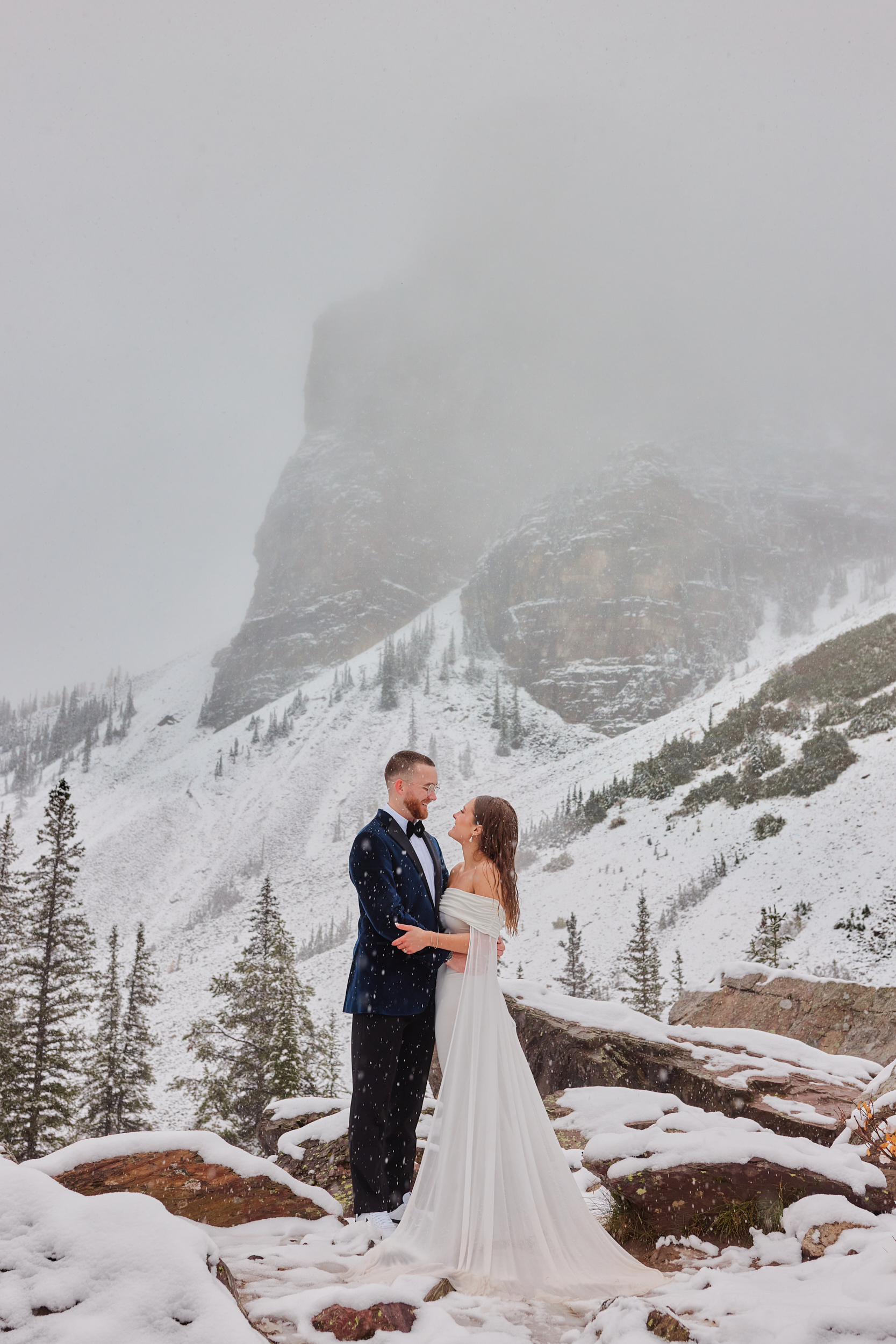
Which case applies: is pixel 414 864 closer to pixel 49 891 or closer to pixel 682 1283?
pixel 682 1283

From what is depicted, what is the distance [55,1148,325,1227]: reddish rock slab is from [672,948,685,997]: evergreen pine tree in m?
31.5

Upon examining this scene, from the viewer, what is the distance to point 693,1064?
785cm

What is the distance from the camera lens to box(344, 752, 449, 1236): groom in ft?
16.2

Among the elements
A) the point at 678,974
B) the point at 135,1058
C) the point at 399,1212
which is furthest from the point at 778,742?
the point at 399,1212

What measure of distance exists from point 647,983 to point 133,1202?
31247 millimetres

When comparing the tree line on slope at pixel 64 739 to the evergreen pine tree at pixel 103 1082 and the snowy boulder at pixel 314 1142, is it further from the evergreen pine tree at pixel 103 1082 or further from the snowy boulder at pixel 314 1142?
the snowy boulder at pixel 314 1142

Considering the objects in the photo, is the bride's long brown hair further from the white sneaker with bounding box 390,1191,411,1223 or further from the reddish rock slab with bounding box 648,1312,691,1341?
the reddish rock slab with bounding box 648,1312,691,1341

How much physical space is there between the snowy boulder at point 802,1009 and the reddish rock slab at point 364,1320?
8.74 metres

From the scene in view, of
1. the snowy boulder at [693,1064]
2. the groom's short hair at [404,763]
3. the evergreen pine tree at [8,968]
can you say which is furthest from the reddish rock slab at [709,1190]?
the evergreen pine tree at [8,968]

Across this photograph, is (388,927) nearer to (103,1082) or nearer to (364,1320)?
(364,1320)

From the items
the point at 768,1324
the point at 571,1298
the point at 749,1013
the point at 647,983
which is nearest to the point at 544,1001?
the point at 749,1013

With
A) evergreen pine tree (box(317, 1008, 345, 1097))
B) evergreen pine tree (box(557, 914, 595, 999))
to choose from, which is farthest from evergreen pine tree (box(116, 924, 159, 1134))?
evergreen pine tree (box(557, 914, 595, 999))

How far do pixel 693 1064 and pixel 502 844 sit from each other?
4660 mm

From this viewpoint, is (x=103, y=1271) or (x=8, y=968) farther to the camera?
(x=8, y=968)
